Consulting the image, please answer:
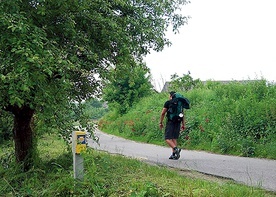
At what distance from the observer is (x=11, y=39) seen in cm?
557

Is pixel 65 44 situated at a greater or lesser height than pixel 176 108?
greater

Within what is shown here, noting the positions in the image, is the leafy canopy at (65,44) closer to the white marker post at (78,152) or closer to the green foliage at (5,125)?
the white marker post at (78,152)

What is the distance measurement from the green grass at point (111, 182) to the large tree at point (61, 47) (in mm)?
806

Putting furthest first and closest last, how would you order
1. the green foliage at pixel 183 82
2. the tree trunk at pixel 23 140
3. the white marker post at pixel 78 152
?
the green foliage at pixel 183 82
the tree trunk at pixel 23 140
the white marker post at pixel 78 152

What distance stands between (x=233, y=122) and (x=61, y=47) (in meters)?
7.36

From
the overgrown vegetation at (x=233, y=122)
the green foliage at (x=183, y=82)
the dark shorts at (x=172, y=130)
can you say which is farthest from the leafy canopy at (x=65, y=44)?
the green foliage at (x=183, y=82)

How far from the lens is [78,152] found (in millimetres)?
5926

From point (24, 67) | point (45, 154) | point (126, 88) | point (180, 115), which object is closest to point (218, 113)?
point (180, 115)

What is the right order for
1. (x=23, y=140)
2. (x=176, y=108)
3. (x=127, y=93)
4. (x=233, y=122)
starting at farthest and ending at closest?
(x=127, y=93)
(x=233, y=122)
(x=176, y=108)
(x=23, y=140)

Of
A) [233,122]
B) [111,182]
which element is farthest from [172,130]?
[111,182]

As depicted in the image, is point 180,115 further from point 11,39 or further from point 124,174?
point 11,39

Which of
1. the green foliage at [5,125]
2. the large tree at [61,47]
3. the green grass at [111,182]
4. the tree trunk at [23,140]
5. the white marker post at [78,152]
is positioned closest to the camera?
the green grass at [111,182]

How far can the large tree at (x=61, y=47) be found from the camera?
5422 millimetres

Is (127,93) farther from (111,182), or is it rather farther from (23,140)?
Answer: (111,182)
